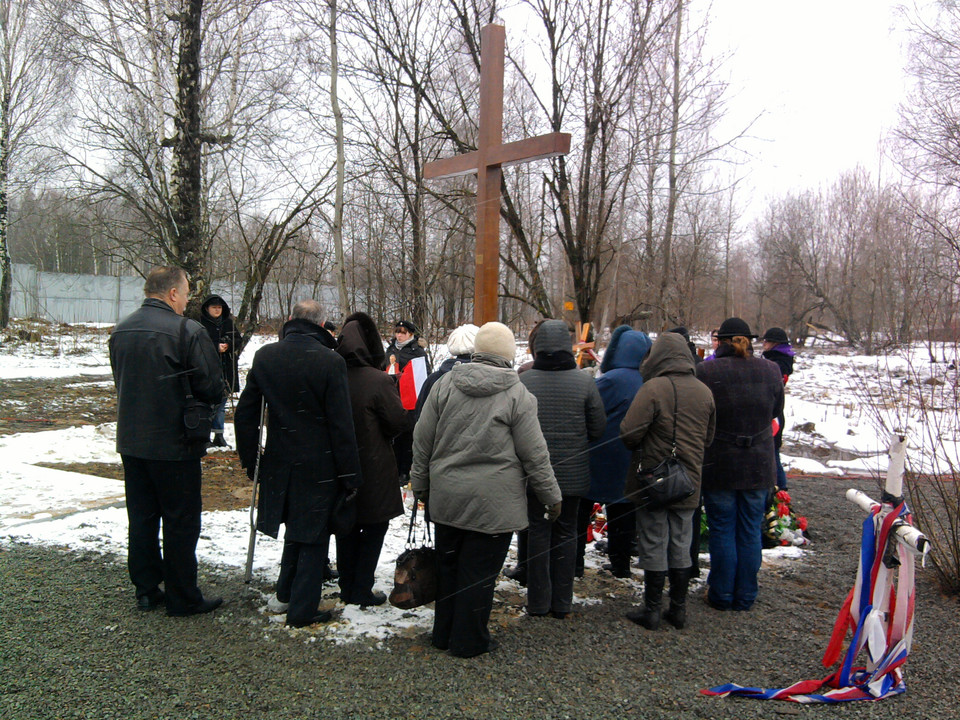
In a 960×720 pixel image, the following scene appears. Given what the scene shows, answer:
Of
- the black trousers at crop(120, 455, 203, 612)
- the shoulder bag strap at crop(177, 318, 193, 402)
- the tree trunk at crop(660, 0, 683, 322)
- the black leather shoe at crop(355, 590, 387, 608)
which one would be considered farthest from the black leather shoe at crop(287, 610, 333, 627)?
the tree trunk at crop(660, 0, 683, 322)

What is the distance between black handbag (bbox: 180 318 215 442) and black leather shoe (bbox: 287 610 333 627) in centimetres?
117

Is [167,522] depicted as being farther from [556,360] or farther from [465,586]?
[556,360]

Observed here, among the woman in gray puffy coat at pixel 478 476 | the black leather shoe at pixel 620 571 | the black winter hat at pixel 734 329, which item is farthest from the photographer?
the black leather shoe at pixel 620 571

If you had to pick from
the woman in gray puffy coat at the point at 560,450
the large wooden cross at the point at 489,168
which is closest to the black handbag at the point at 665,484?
the woman in gray puffy coat at the point at 560,450

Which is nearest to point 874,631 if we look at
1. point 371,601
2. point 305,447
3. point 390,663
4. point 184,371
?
point 390,663

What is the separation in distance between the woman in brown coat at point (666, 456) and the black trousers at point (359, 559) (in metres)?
1.65

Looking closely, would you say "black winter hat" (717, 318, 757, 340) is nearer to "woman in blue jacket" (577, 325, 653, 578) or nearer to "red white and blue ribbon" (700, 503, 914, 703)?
"woman in blue jacket" (577, 325, 653, 578)

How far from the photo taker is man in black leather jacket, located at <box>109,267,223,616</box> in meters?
3.71

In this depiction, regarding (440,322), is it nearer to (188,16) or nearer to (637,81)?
(637,81)

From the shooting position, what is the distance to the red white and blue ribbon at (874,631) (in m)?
3.31

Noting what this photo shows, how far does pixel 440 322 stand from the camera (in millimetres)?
9227

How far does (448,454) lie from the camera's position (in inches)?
141

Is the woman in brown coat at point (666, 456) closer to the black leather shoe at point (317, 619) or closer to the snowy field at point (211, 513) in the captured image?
the snowy field at point (211, 513)

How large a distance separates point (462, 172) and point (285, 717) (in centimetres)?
475
